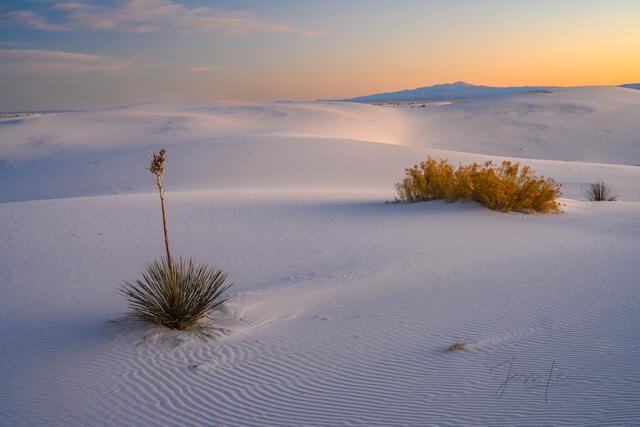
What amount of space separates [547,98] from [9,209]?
5352cm

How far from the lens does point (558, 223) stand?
9.58 m

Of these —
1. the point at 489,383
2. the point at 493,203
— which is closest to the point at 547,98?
the point at 493,203

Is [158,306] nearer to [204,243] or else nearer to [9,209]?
[204,243]

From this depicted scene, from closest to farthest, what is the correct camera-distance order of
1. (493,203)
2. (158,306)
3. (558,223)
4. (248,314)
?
1. (158,306)
2. (248,314)
3. (558,223)
4. (493,203)

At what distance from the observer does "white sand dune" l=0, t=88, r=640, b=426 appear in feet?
12.1

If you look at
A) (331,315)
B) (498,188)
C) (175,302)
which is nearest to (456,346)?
(331,315)
